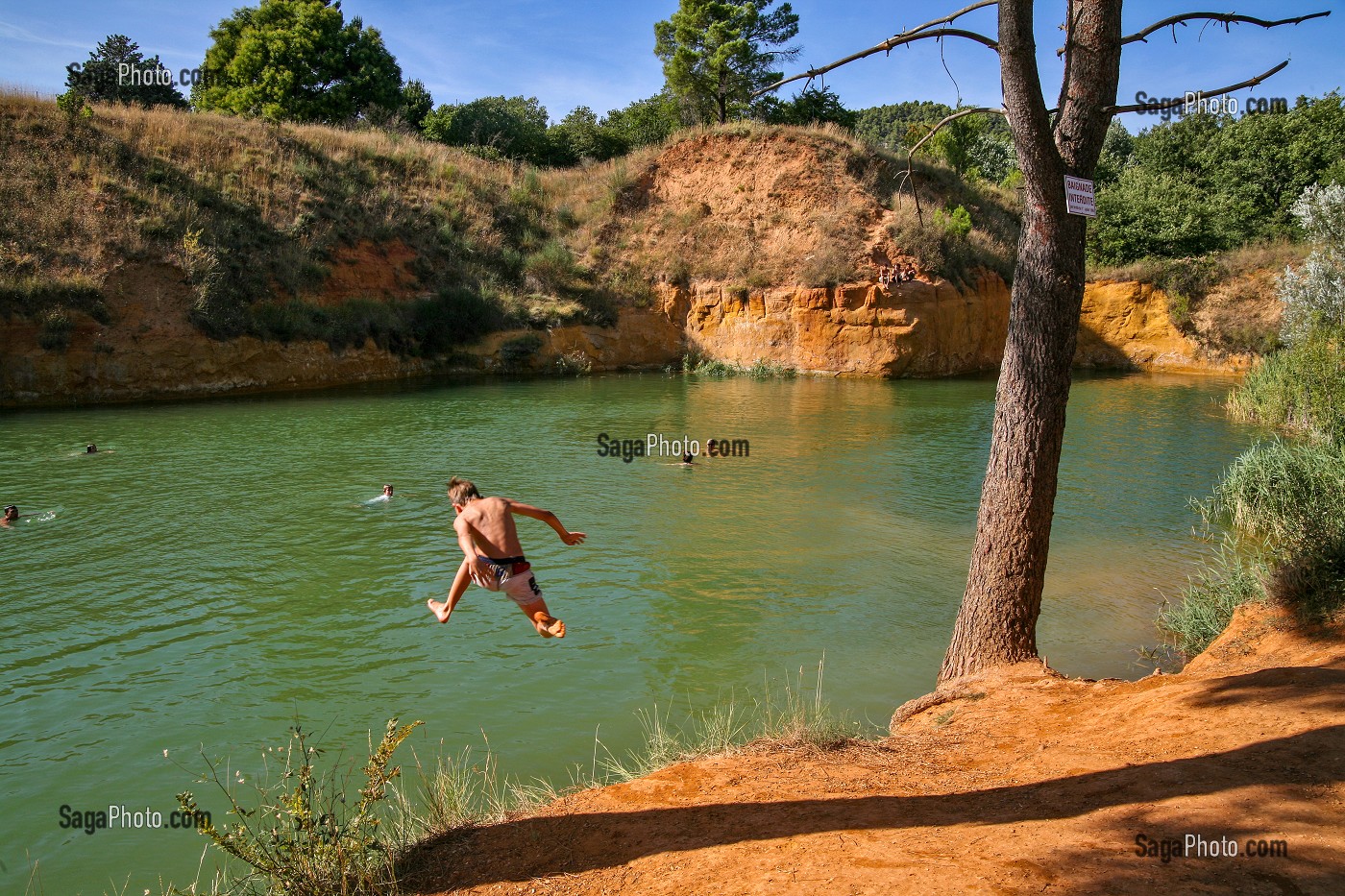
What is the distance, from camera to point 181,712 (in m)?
6.88

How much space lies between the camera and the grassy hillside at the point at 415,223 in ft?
87.1

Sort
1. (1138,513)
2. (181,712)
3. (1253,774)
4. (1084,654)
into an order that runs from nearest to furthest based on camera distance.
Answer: (1253,774) < (181,712) < (1084,654) < (1138,513)

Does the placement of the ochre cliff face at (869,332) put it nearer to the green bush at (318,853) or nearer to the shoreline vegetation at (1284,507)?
the shoreline vegetation at (1284,507)

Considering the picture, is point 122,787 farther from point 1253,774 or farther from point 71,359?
point 71,359

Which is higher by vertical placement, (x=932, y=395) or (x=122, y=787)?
(x=932, y=395)

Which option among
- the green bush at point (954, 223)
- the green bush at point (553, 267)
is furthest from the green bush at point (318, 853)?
the green bush at point (954, 223)

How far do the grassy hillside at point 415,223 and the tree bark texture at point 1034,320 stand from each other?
82.7 feet

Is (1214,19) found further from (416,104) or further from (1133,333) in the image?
(416,104)

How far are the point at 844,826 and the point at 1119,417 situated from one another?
21271 mm

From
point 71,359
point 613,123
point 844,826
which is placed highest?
point 613,123

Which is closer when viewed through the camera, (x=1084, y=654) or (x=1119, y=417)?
(x=1084, y=654)

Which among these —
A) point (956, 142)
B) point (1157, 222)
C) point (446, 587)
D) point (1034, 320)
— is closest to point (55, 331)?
point (446, 587)

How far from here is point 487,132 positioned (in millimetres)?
51656

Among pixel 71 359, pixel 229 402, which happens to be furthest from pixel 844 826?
pixel 71 359
